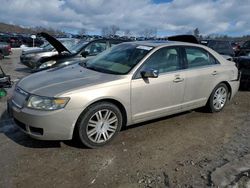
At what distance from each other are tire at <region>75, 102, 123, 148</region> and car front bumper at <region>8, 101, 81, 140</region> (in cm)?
13

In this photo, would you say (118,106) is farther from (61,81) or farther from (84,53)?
(84,53)

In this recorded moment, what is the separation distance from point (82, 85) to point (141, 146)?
49.9 inches

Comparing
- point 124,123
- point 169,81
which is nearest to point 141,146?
point 124,123

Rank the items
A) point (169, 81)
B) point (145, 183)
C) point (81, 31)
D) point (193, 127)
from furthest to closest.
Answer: point (81, 31) → point (193, 127) → point (169, 81) → point (145, 183)

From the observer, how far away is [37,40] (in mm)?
33312

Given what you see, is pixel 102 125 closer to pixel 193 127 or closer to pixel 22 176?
pixel 22 176

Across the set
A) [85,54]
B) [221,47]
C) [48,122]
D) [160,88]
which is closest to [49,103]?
[48,122]

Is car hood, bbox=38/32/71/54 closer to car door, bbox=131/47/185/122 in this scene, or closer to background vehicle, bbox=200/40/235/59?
car door, bbox=131/47/185/122

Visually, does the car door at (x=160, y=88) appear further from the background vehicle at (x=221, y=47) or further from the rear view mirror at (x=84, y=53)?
the background vehicle at (x=221, y=47)

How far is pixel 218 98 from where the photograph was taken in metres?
5.55

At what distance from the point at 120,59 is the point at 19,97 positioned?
1.76 metres

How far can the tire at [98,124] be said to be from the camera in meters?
3.63

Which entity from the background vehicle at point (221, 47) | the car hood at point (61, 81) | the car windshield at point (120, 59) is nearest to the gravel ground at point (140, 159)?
the car hood at point (61, 81)

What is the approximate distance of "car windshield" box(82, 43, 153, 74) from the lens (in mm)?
4246
